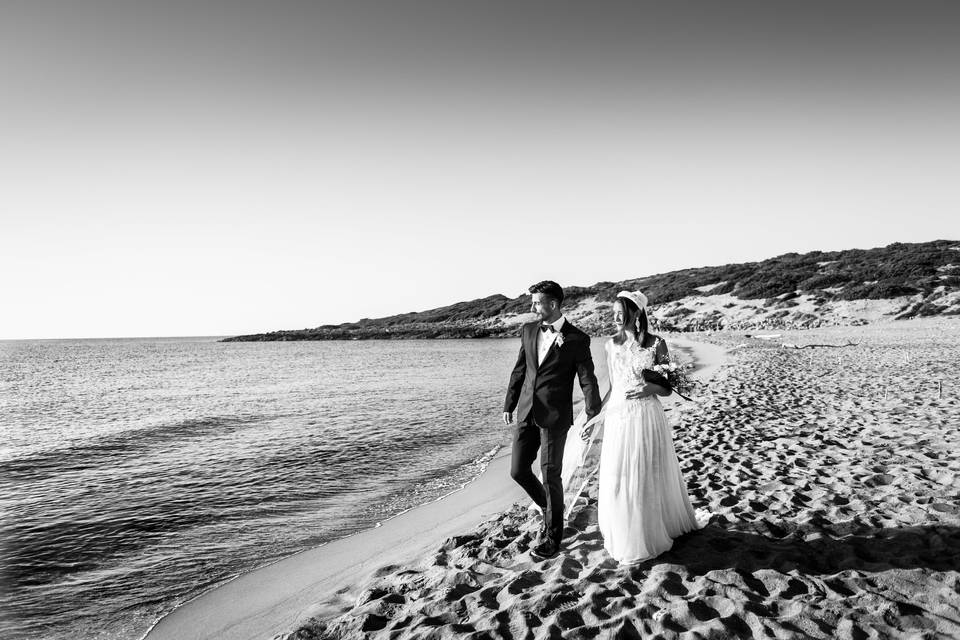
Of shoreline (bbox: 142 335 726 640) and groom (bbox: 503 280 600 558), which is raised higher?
groom (bbox: 503 280 600 558)

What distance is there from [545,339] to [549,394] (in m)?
0.49

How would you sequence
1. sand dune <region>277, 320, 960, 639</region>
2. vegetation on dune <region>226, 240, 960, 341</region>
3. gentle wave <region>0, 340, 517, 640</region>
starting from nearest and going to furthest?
sand dune <region>277, 320, 960, 639</region>, gentle wave <region>0, 340, 517, 640</region>, vegetation on dune <region>226, 240, 960, 341</region>

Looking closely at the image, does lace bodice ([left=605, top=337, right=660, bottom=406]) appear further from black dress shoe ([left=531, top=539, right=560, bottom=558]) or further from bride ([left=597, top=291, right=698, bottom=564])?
black dress shoe ([left=531, top=539, right=560, bottom=558])

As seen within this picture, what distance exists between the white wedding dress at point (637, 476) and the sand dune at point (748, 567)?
187 millimetres

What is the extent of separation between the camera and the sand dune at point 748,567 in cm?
353

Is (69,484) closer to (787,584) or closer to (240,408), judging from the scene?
(240,408)

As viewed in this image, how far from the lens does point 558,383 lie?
15.1 feet

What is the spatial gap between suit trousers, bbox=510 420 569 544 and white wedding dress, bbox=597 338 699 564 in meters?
0.39

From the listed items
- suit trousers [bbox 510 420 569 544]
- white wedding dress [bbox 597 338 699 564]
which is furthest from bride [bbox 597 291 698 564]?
suit trousers [bbox 510 420 569 544]

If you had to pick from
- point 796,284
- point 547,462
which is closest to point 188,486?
point 547,462

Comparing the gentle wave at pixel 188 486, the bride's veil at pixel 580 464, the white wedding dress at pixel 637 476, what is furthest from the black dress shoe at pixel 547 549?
the gentle wave at pixel 188 486

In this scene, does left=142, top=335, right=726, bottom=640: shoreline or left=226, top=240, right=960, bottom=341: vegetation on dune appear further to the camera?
left=226, top=240, right=960, bottom=341: vegetation on dune

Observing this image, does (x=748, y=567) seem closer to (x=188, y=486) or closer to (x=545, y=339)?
(x=545, y=339)

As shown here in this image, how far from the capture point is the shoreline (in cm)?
477
